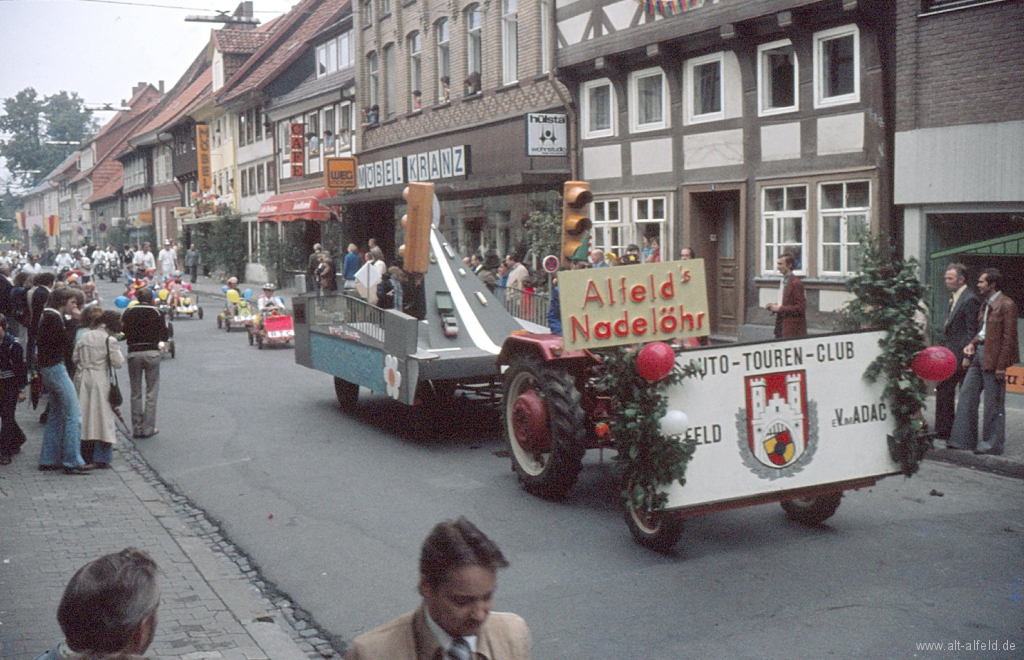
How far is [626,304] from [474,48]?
23.6 meters

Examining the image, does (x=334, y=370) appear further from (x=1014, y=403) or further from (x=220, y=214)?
(x=220, y=214)

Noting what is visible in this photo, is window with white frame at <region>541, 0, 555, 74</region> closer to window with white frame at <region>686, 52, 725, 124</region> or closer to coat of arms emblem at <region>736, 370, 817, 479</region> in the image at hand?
window with white frame at <region>686, 52, 725, 124</region>

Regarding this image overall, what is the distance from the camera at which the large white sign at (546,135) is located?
23.2 metres

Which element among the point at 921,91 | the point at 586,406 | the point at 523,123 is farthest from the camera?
the point at 523,123

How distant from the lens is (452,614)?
2.42 metres

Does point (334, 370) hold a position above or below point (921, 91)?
below

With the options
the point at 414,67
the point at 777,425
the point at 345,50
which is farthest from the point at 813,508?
the point at 345,50

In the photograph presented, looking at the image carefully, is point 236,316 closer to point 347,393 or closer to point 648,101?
point 648,101

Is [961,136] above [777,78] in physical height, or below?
below

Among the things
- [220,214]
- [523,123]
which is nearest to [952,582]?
[523,123]

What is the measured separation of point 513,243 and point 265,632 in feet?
69.2

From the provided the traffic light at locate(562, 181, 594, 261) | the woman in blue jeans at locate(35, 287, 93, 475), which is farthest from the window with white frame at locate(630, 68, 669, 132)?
the woman in blue jeans at locate(35, 287, 93, 475)

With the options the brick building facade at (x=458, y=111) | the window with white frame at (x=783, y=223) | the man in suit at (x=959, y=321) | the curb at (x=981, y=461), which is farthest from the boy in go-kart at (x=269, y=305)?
the curb at (x=981, y=461)

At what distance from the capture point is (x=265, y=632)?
5641 mm
